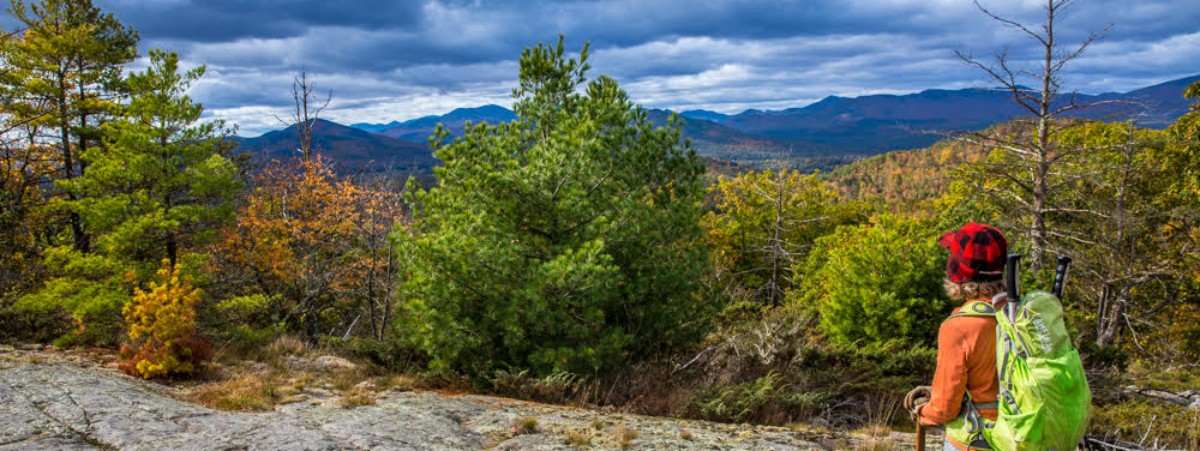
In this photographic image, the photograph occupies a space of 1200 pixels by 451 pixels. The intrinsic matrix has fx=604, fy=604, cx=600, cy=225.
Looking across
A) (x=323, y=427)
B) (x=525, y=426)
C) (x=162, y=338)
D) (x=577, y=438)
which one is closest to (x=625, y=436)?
(x=577, y=438)

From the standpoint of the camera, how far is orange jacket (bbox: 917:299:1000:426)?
2.79m

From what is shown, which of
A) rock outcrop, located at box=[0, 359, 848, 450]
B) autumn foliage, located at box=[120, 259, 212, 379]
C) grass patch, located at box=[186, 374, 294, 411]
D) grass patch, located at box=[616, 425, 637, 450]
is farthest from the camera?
autumn foliage, located at box=[120, 259, 212, 379]

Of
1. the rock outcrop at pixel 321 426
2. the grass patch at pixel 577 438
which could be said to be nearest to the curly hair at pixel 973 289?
the rock outcrop at pixel 321 426

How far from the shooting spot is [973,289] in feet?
9.31

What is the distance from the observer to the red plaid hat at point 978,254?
2.73 metres

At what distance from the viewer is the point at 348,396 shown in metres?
7.66

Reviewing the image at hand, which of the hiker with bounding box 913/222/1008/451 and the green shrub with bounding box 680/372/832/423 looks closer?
the hiker with bounding box 913/222/1008/451

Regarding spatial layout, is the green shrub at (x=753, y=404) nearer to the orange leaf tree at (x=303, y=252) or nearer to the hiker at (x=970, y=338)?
the hiker at (x=970, y=338)

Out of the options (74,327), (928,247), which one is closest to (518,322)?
(928,247)

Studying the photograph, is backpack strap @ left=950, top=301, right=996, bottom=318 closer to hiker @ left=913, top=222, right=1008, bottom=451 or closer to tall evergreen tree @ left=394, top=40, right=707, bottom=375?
hiker @ left=913, top=222, right=1008, bottom=451

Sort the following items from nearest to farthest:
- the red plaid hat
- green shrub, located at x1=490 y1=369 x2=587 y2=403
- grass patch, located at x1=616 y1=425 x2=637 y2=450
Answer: the red plaid hat
grass patch, located at x1=616 y1=425 x2=637 y2=450
green shrub, located at x1=490 y1=369 x2=587 y2=403

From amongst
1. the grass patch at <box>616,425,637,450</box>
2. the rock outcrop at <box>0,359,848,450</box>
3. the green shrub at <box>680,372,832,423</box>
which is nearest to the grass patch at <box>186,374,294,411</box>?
the rock outcrop at <box>0,359,848,450</box>

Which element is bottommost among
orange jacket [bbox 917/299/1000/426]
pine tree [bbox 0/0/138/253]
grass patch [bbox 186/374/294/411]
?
grass patch [bbox 186/374/294/411]

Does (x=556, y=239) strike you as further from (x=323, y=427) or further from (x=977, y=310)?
(x=977, y=310)
